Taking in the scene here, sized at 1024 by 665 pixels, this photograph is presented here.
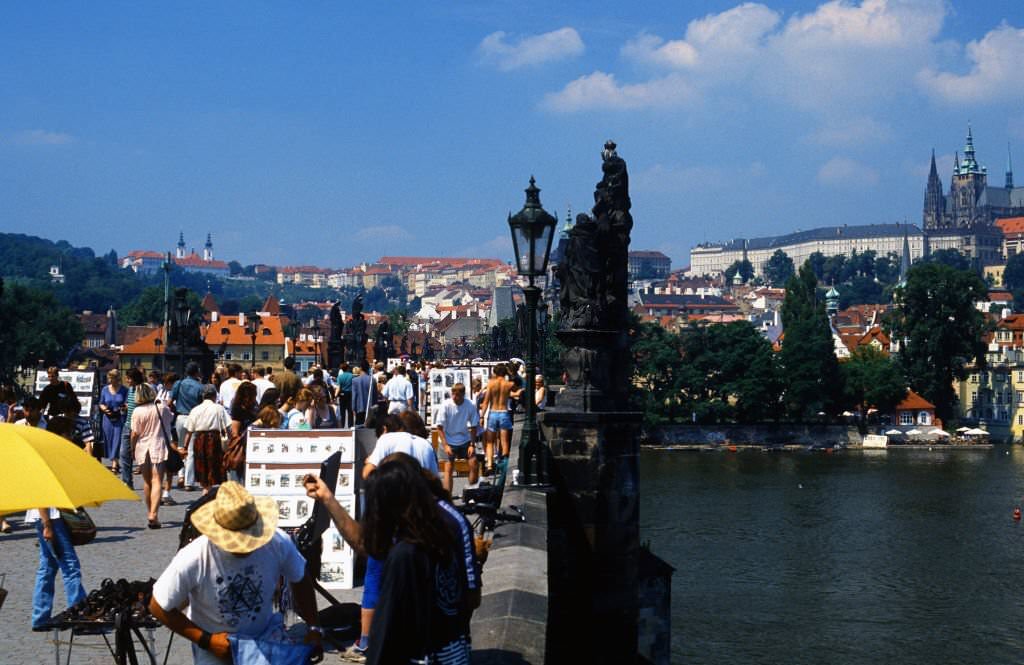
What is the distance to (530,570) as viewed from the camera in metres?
8.72

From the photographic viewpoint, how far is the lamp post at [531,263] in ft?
42.2

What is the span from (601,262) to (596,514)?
283cm

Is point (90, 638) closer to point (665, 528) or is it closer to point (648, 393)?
point (665, 528)

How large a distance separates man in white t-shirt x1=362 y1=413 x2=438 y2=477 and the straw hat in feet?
9.04

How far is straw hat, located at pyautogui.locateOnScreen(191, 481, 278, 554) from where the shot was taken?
17.1ft

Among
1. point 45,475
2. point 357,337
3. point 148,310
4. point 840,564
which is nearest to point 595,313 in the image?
point 45,475

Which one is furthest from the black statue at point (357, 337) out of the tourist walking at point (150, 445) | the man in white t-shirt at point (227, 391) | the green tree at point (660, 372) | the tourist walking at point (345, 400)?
the green tree at point (660, 372)

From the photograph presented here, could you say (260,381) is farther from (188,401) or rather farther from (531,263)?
(531,263)

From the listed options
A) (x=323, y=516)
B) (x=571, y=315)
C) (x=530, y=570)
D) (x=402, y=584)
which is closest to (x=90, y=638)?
(x=323, y=516)

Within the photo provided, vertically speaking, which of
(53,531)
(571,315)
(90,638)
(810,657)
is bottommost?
(810,657)

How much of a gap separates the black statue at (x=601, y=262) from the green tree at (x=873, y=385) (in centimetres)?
8218

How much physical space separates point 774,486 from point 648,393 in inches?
1269

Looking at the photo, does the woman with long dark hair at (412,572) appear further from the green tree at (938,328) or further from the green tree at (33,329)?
the green tree at (938,328)

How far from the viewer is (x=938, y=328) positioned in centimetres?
9488
